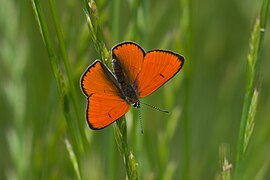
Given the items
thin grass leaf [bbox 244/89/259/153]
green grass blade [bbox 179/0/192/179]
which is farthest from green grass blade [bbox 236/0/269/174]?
green grass blade [bbox 179/0/192/179]

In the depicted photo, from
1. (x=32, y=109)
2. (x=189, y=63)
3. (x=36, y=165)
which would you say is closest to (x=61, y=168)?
(x=36, y=165)

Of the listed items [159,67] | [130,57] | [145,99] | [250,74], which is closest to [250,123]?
[250,74]

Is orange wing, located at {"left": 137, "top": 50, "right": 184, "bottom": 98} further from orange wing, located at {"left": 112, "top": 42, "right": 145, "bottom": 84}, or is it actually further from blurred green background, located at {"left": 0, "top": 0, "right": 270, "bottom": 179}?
blurred green background, located at {"left": 0, "top": 0, "right": 270, "bottom": 179}

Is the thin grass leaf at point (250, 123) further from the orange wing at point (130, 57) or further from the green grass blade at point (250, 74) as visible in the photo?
the orange wing at point (130, 57)

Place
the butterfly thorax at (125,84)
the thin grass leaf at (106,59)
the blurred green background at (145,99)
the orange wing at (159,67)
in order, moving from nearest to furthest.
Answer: the thin grass leaf at (106,59) < the orange wing at (159,67) < the butterfly thorax at (125,84) < the blurred green background at (145,99)

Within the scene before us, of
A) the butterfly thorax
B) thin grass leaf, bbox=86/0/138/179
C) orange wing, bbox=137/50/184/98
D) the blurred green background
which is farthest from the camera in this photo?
the blurred green background

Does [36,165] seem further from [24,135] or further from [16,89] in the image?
[16,89]

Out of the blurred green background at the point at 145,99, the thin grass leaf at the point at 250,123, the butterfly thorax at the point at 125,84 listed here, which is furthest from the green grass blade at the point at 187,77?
the thin grass leaf at the point at 250,123
